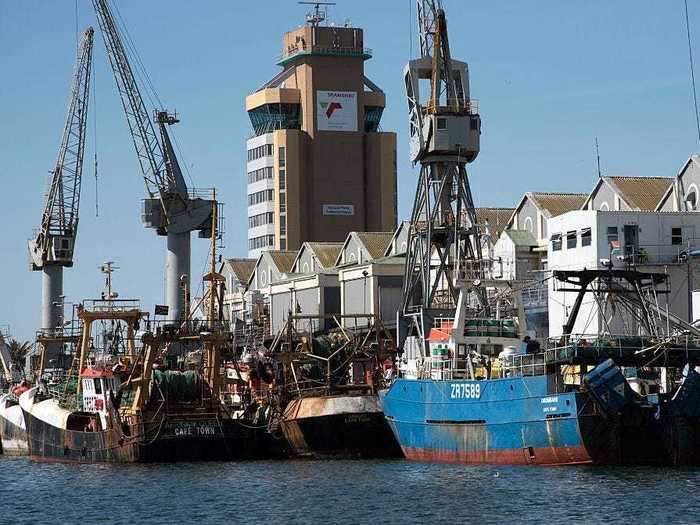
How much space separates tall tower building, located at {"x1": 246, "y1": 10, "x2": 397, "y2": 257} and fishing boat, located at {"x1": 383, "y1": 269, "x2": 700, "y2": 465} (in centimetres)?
9604

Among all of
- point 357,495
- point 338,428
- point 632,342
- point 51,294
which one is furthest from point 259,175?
point 357,495

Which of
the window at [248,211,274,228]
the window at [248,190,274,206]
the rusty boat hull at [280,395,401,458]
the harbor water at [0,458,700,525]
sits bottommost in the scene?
the harbor water at [0,458,700,525]

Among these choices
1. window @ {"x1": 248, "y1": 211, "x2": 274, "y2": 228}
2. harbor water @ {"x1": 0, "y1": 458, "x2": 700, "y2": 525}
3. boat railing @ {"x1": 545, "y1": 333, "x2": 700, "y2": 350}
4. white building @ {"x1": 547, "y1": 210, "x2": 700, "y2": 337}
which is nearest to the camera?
harbor water @ {"x1": 0, "y1": 458, "x2": 700, "y2": 525}

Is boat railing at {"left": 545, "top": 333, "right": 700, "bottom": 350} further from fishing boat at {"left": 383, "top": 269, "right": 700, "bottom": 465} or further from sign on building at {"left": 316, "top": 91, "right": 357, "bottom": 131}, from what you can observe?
sign on building at {"left": 316, "top": 91, "right": 357, "bottom": 131}

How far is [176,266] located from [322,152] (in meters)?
47.3

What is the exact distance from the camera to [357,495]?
54.1 metres

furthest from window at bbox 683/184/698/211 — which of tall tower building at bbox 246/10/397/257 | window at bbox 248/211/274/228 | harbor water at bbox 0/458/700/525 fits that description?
window at bbox 248/211/274/228

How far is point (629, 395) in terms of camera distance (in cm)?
5706

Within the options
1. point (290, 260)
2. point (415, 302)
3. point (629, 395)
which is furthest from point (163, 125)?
point (629, 395)

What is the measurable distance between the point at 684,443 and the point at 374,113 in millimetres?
112840

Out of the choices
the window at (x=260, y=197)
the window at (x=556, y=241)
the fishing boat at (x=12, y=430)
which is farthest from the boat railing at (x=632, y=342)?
the window at (x=260, y=197)

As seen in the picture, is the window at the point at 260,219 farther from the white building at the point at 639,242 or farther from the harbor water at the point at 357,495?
the harbor water at the point at 357,495

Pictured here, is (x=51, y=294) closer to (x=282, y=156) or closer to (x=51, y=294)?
(x=51, y=294)

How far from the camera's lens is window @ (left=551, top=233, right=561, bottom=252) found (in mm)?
88938
